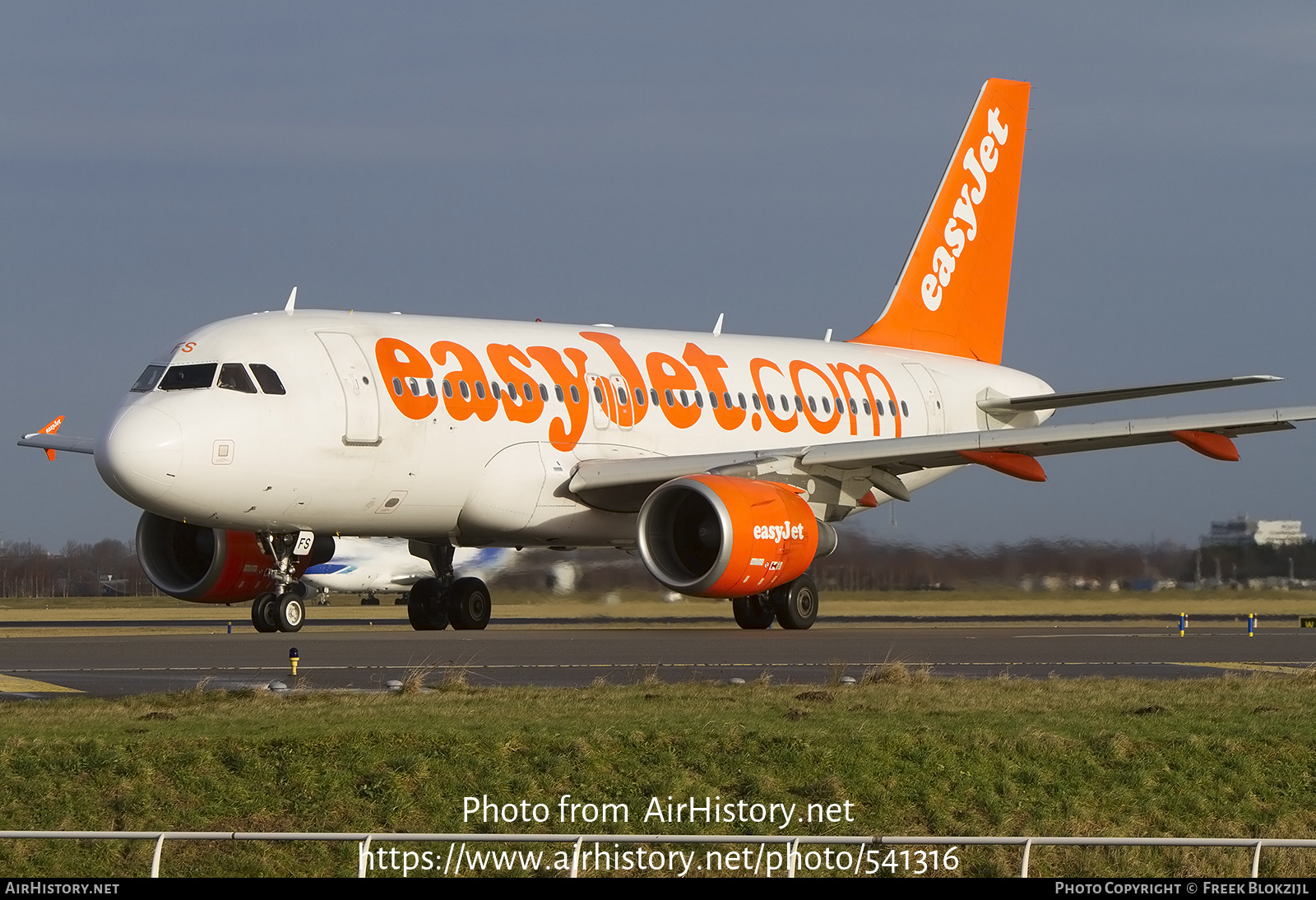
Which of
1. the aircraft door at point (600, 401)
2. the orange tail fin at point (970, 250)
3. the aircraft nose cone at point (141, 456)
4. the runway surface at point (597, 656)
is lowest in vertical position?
the runway surface at point (597, 656)

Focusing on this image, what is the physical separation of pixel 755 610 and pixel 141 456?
367 inches

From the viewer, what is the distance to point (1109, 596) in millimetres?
32031

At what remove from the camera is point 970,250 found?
3416 cm

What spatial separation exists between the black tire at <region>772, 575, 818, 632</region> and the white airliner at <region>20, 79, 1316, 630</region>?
4cm

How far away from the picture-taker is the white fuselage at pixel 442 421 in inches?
848

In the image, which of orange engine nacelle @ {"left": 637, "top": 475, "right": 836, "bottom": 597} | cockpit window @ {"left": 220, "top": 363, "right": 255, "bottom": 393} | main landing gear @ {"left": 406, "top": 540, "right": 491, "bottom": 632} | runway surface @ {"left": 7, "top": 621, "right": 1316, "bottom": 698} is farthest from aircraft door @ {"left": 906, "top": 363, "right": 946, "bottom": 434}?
cockpit window @ {"left": 220, "top": 363, "right": 255, "bottom": 393}

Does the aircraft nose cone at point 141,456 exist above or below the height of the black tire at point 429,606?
above

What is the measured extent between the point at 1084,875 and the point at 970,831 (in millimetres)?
970

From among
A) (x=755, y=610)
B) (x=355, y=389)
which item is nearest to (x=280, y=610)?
(x=355, y=389)

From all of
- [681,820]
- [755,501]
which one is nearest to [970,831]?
[681,820]

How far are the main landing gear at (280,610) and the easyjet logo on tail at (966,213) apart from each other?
14.9 m

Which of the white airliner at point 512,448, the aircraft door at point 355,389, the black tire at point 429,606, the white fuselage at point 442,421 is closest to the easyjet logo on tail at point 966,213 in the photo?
the white airliner at point 512,448

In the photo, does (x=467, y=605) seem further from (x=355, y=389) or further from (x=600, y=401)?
(x=355, y=389)

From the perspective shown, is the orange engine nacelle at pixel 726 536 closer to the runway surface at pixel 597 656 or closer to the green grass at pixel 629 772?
the runway surface at pixel 597 656
